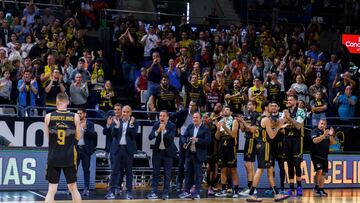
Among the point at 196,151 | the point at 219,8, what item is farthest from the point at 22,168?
the point at 219,8

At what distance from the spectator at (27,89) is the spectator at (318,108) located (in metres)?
8.50

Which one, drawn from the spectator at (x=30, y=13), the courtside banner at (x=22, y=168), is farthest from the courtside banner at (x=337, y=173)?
the spectator at (x=30, y=13)

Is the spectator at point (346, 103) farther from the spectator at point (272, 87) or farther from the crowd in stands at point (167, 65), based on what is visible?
the spectator at point (272, 87)

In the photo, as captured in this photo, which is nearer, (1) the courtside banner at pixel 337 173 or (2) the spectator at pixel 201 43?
(1) the courtside banner at pixel 337 173

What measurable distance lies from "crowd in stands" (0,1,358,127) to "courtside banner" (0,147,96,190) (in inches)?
71.6

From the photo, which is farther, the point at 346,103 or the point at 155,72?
the point at 346,103

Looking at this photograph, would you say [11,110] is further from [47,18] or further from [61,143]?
[61,143]

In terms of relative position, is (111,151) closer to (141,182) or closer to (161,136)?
(161,136)

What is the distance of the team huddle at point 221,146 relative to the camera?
740 inches

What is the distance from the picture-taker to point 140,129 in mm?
21844

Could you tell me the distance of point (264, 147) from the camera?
1872 cm

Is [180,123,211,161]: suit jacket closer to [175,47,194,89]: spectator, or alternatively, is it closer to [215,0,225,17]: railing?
[175,47,194,89]: spectator

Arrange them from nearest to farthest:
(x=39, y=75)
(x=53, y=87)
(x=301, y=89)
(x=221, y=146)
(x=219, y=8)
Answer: (x=221, y=146) → (x=53, y=87) → (x=39, y=75) → (x=301, y=89) → (x=219, y=8)

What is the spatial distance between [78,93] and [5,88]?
6.61 feet
